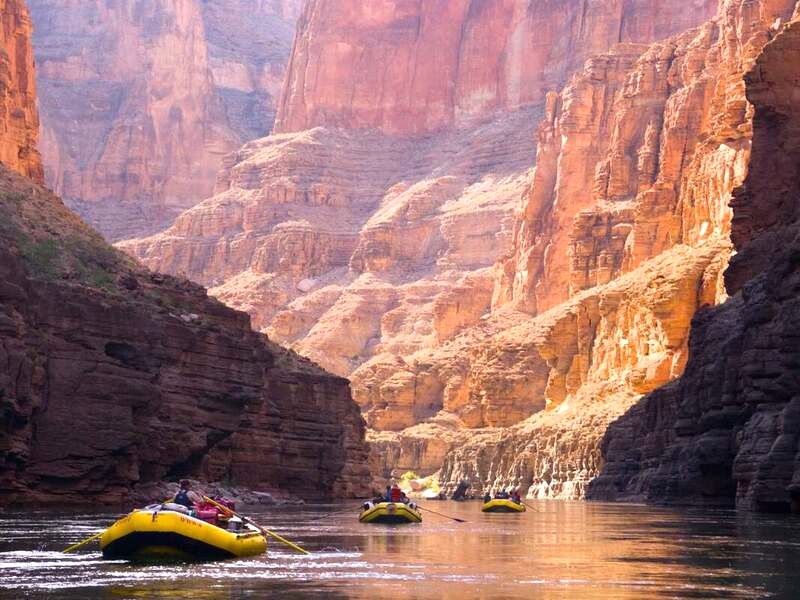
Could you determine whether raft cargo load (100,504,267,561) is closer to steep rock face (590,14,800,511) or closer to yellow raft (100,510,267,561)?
yellow raft (100,510,267,561)

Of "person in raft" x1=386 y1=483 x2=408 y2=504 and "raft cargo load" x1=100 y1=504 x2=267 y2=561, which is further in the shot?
"person in raft" x1=386 y1=483 x2=408 y2=504

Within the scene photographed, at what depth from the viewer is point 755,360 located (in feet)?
256

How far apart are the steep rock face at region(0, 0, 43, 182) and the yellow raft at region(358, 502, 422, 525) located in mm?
51407

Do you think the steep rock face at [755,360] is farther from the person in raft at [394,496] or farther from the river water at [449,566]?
the person in raft at [394,496]

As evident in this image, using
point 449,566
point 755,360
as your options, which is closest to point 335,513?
point 755,360

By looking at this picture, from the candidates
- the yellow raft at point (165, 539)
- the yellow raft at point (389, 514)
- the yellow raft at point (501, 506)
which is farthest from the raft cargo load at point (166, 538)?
the yellow raft at point (501, 506)

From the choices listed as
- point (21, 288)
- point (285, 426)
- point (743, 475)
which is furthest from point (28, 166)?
point (743, 475)

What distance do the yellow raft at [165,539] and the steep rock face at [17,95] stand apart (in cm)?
7430

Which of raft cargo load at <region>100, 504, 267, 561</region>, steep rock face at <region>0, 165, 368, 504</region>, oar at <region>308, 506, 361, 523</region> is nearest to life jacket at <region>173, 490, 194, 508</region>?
raft cargo load at <region>100, 504, 267, 561</region>

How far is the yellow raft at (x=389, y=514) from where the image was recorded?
246 feet

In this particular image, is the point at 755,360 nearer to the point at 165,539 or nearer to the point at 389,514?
the point at 389,514

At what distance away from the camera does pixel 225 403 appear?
10094cm

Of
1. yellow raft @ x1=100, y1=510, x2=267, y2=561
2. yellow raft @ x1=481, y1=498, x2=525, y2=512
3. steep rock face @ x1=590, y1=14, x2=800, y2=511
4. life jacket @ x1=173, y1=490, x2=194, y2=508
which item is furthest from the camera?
yellow raft @ x1=481, y1=498, x2=525, y2=512

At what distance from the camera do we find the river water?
1572 inches
